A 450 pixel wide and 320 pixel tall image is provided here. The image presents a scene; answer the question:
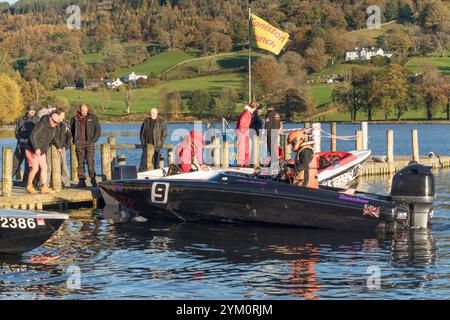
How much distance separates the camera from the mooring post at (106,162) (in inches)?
1026

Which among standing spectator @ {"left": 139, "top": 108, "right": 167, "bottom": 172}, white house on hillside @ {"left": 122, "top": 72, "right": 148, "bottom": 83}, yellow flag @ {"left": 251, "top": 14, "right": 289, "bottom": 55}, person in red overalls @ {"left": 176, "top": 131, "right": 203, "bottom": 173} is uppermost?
white house on hillside @ {"left": 122, "top": 72, "right": 148, "bottom": 83}

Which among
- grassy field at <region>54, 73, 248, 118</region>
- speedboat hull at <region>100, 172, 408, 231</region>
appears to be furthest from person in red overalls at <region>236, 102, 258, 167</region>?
grassy field at <region>54, 73, 248, 118</region>

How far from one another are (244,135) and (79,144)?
6.58 m

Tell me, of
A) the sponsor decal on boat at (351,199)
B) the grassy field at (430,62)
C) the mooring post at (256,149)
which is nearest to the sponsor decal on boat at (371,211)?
the sponsor decal on boat at (351,199)

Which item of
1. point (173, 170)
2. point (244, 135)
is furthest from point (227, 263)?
point (244, 135)

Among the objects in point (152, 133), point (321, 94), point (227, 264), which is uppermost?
point (321, 94)

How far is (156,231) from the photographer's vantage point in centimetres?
2133

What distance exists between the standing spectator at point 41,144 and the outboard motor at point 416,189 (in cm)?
851

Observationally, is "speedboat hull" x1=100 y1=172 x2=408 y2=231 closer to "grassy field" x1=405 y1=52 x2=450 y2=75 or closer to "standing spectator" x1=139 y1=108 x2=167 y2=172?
"standing spectator" x1=139 y1=108 x2=167 y2=172

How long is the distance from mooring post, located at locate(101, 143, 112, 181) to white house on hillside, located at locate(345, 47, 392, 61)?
16081 centimetres

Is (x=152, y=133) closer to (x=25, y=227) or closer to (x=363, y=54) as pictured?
(x=25, y=227)

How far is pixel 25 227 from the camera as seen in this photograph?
16.8 metres

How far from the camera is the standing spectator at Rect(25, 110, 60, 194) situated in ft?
74.7
